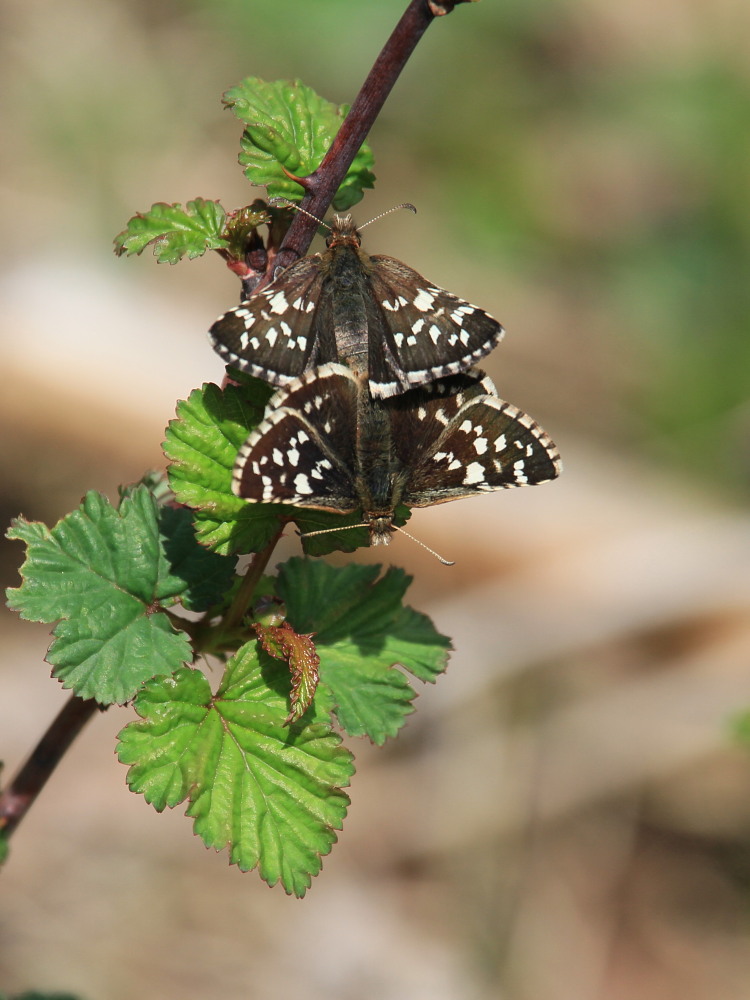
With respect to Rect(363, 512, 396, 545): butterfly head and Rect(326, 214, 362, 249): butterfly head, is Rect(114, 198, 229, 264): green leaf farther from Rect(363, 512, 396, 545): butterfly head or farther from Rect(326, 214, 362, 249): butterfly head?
Rect(363, 512, 396, 545): butterfly head

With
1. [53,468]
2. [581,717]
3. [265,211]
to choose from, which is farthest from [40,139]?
[265,211]

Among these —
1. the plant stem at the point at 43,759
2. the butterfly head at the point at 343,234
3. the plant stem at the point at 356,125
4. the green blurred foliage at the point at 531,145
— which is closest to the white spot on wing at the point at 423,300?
the butterfly head at the point at 343,234

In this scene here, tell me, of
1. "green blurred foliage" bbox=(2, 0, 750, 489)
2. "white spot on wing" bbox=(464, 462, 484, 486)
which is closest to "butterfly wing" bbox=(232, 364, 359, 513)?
"white spot on wing" bbox=(464, 462, 484, 486)

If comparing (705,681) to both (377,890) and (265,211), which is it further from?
(265,211)

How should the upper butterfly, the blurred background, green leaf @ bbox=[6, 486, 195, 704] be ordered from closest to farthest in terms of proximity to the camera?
green leaf @ bbox=[6, 486, 195, 704]
the upper butterfly
the blurred background

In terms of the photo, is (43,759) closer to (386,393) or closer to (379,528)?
(379,528)

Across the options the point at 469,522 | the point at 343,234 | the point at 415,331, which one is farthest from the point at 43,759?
the point at 469,522
